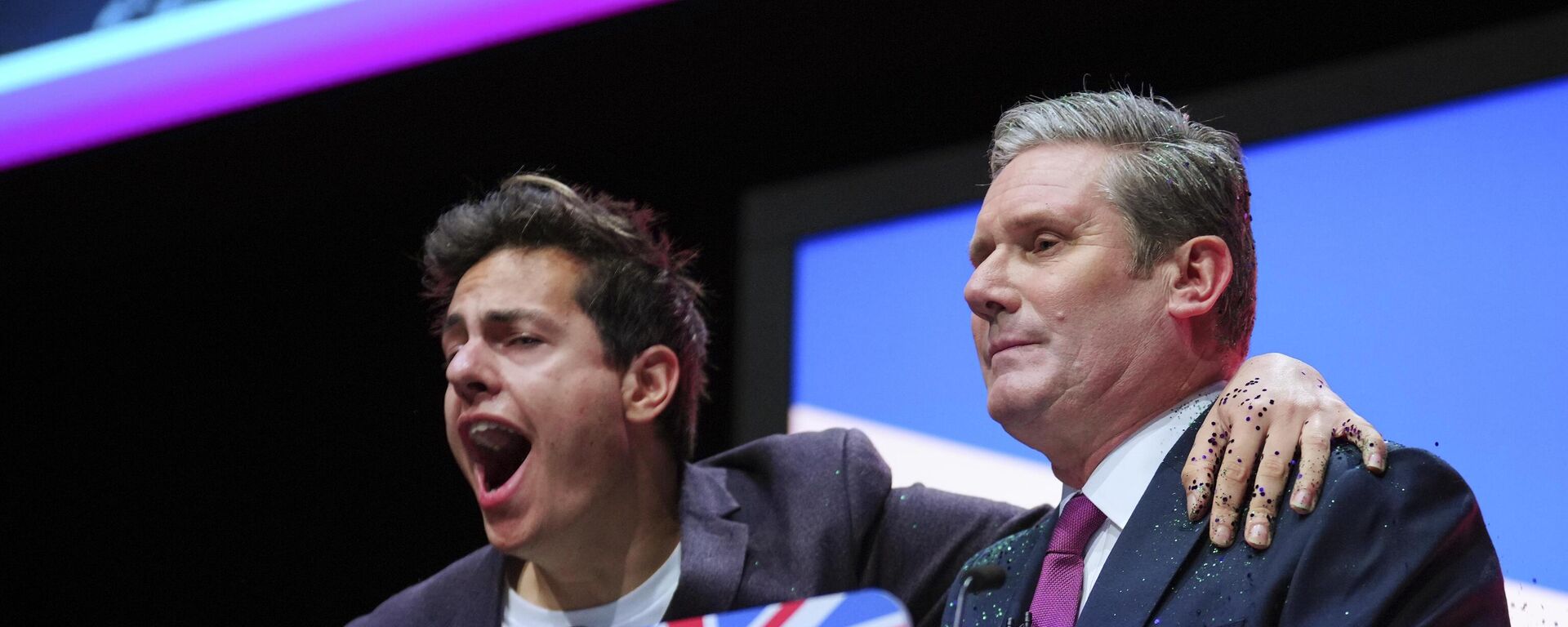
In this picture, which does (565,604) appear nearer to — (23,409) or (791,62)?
(791,62)

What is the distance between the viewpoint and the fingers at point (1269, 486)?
168cm

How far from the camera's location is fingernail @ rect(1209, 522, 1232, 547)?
5.61 ft

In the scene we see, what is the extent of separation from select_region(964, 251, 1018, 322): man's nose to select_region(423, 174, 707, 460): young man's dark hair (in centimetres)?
84

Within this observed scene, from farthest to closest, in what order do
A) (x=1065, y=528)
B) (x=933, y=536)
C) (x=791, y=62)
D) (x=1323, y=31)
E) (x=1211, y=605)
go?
(x=791, y=62) → (x=1323, y=31) → (x=933, y=536) → (x=1065, y=528) → (x=1211, y=605)

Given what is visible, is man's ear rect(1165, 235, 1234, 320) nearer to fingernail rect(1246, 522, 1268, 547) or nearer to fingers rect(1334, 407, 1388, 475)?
fingers rect(1334, 407, 1388, 475)

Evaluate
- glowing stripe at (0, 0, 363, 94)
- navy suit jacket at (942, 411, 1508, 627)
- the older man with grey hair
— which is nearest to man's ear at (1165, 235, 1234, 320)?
the older man with grey hair

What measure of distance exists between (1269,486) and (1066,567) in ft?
0.93

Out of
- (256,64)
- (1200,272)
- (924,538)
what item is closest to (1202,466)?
(1200,272)

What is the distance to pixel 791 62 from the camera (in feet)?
10.5

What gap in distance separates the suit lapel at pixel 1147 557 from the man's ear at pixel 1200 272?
26 cm

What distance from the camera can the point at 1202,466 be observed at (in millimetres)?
1778

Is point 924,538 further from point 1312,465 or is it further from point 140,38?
point 140,38

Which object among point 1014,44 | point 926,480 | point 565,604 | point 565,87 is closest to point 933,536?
point 926,480

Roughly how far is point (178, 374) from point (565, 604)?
1595 mm
